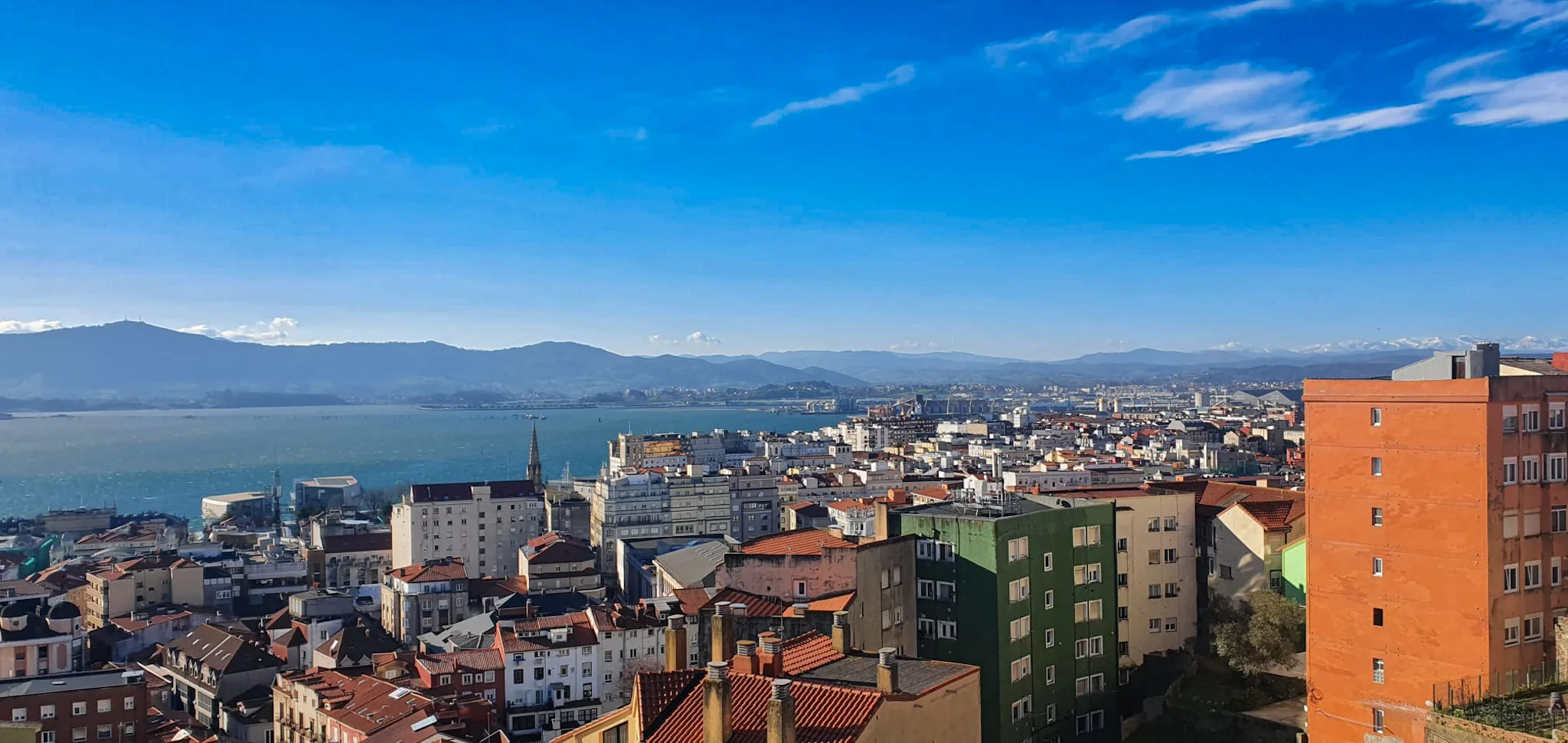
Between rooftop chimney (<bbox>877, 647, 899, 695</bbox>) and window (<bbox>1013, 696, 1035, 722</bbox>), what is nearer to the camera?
rooftop chimney (<bbox>877, 647, 899, 695</bbox>)

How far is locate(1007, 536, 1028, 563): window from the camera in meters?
19.0

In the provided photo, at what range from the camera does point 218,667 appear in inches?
1383

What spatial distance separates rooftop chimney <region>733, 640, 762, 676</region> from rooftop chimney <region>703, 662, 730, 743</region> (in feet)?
3.30

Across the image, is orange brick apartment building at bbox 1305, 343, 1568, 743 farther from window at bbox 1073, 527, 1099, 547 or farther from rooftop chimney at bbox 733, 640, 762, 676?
rooftop chimney at bbox 733, 640, 762, 676

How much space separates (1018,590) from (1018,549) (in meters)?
0.65

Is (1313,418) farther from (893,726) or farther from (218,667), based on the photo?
(218,667)

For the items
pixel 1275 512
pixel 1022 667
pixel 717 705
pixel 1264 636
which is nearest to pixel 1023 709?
pixel 1022 667

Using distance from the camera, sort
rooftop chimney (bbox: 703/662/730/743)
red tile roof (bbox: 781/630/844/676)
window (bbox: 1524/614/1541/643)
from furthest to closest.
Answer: window (bbox: 1524/614/1541/643) → red tile roof (bbox: 781/630/844/676) → rooftop chimney (bbox: 703/662/730/743)

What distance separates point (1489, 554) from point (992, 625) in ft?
23.1

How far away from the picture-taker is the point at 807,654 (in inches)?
471

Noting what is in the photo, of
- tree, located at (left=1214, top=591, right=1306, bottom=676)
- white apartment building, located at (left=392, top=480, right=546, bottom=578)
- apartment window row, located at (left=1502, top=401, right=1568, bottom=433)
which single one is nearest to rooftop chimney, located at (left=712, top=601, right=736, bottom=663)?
apartment window row, located at (left=1502, top=401, right=1568, bottom=433)

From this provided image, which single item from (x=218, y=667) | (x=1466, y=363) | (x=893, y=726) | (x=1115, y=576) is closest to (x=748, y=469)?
(x=218, y=667)

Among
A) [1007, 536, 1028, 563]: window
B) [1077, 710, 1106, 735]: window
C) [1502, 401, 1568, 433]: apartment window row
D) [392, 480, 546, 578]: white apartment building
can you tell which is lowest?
[392, 480, 546, 578]: white apartment building

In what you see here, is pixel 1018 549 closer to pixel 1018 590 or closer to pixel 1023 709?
pixel 1018 590
